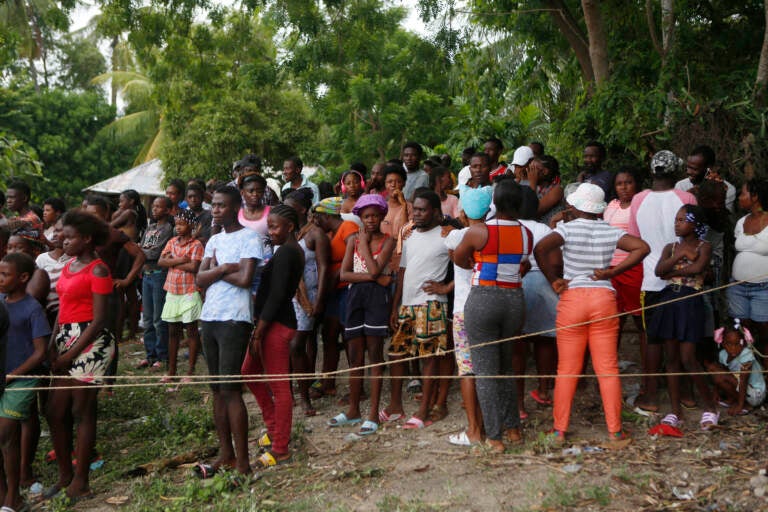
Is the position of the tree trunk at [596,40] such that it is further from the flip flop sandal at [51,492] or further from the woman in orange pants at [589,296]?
the flip flop sandal at [51,492]

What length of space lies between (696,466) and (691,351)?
1146 mm

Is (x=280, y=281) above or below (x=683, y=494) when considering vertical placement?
above

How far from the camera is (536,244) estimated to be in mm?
5652

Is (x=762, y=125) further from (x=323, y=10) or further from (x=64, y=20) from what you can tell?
(x=64, y=20)

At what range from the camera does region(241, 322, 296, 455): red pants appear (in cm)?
548

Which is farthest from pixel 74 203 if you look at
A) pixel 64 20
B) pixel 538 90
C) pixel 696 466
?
pixel 696 466

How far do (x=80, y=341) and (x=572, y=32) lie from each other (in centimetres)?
738

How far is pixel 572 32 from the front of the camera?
9773 mm

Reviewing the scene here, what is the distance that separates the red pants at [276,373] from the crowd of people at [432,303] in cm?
1

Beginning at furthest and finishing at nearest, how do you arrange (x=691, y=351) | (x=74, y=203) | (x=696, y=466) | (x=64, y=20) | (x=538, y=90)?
(x=74, y=203) < (x=538, y=90) < (x=64, y=20) < (x=691, y=351) < (x=696, y=466)

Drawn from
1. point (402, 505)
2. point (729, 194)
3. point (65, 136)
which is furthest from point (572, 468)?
point (65, 136)

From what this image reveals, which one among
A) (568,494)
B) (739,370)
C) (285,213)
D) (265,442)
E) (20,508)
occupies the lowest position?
(20,508)

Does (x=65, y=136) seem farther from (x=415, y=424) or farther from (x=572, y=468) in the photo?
(x=572, y=468)

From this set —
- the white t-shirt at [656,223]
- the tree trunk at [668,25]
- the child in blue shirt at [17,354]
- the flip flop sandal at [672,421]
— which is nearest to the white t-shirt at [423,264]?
the white t-shirt at [656,223]
